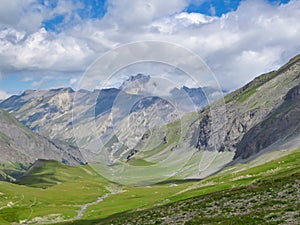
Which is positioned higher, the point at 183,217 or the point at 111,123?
the point at 111,123

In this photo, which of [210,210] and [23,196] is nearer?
[210,210]

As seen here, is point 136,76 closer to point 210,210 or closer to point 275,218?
point 210,210

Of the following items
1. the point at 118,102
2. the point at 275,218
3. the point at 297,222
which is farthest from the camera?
the point at 118,102

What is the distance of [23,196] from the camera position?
17938cm

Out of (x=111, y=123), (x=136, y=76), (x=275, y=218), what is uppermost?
(x=136, y=76)

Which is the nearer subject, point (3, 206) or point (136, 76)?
point (136, 76)

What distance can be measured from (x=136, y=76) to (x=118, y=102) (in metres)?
4.57

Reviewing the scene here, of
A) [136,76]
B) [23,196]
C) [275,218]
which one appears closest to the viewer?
[275,218]

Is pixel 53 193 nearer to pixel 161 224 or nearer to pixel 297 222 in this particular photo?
pixel 161 224

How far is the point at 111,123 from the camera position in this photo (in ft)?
146

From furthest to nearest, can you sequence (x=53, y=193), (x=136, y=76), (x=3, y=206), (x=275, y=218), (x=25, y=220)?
(x=53, y=193) < (x=3, y=206) < (x=25, y=220) < (x=136, y=76) < (x=275, y=218)

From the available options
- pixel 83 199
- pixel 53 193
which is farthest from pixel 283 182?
pixel 53 193

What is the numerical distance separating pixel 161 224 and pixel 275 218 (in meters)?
14.6

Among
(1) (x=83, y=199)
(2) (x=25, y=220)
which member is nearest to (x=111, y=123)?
(2) (x=25, y=220)
